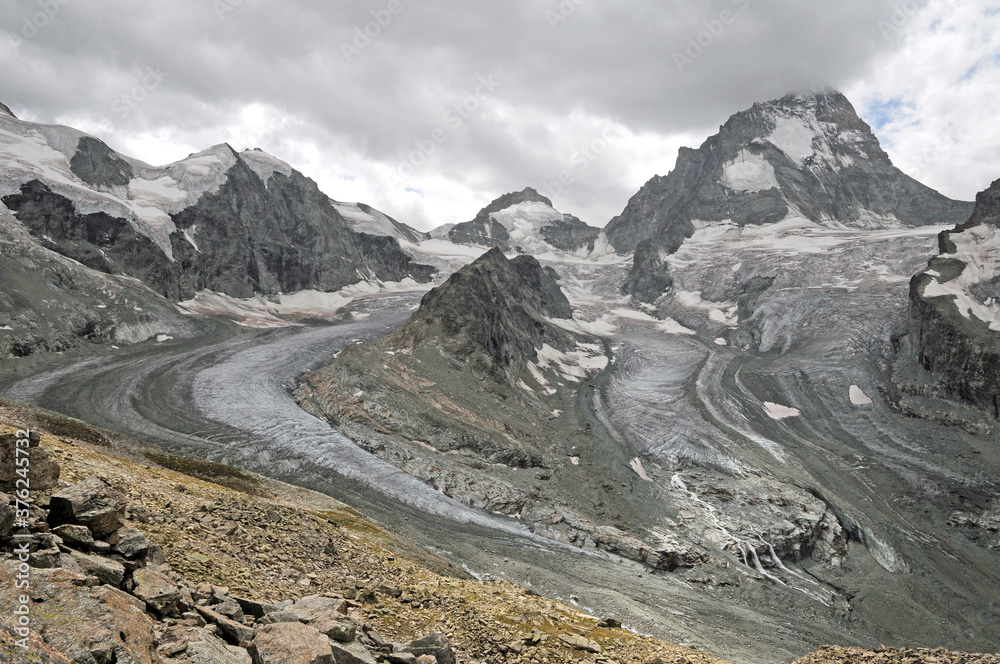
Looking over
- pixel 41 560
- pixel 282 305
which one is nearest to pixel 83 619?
pixel 41 560

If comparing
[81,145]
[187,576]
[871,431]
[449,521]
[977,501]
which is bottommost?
[449,521]

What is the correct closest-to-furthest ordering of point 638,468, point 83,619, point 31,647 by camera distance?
point 31,647, point 83,619, point 638,468

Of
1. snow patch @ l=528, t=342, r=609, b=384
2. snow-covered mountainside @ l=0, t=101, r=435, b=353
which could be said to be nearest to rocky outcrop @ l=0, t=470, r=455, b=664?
snow-covered mountainside @ l=0, t=101, r=435, b=353

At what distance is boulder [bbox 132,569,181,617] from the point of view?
7.93m

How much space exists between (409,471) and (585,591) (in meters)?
22.7

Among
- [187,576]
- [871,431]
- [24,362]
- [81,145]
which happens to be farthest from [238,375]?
[81,145]

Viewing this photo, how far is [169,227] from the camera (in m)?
116

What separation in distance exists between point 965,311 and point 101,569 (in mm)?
104047

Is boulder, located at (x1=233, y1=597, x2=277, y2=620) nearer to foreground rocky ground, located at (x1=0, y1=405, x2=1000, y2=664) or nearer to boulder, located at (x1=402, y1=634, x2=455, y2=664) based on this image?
foreground rocky ground, located at (x1=0, y1=405, x2=1000, y2=664)

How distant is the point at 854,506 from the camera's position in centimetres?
5588

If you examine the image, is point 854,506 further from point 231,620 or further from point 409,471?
point 231,620

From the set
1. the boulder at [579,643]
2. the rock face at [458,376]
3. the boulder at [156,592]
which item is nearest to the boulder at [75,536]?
the boulder at [156,592]

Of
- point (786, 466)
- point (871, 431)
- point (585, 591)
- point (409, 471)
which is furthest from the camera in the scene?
point (871, 431)
